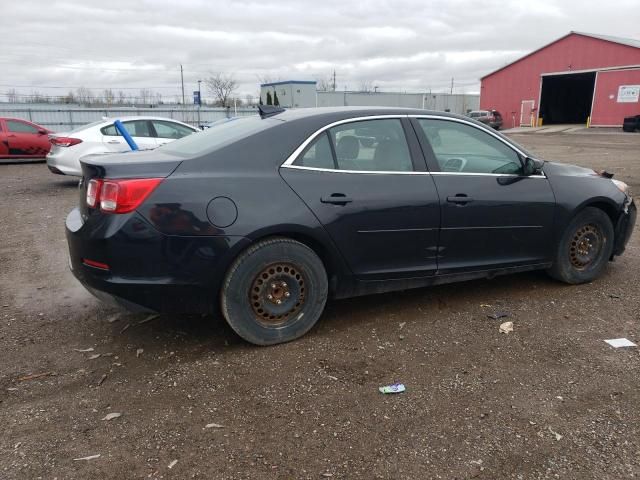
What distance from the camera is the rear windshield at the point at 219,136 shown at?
3559 millimetres

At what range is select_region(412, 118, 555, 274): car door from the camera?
397cm

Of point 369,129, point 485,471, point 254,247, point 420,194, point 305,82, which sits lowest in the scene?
point 485,471

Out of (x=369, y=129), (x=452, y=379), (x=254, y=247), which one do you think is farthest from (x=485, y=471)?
(x=369, y=129)

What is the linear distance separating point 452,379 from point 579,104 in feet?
155

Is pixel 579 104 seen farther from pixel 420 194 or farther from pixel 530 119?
pixel 420 194

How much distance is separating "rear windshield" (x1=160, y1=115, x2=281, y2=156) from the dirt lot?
4.39 ft

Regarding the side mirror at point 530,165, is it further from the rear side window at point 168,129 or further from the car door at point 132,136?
the rear side window at point 168,129

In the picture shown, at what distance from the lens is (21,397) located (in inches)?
119

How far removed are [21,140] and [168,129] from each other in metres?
6.71

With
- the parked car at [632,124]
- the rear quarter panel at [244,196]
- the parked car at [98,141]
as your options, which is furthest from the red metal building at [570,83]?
the rear quarter panel at [244,196]

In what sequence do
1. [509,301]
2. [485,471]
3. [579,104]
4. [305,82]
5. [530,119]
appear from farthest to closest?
[305,82] < [579,104] < [530,119] < [509,301] < [485,471]

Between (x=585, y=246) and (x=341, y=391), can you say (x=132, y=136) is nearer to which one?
(x=585, y=246)

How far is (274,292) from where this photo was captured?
351 centimetres

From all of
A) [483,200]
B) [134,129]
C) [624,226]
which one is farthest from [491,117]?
[483,200]
